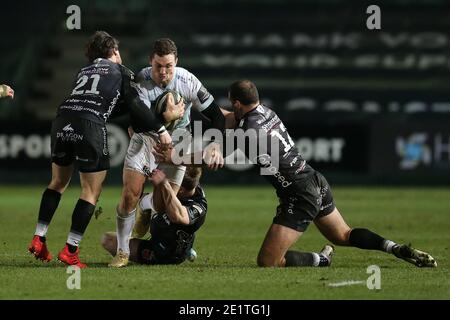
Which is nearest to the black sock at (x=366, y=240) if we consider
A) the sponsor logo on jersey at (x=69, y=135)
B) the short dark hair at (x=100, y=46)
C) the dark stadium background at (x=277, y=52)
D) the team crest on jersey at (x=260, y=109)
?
the team crest on jersey at (x=260, y=109)

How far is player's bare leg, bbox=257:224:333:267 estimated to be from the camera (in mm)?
9516

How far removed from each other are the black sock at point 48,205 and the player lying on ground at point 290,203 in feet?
3.24

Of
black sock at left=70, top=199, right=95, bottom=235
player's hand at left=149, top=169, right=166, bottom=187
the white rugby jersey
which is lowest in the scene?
black sock at left=70, top=199, right=95, bottom=235

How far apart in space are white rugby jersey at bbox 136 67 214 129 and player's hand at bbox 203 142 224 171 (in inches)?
30.2

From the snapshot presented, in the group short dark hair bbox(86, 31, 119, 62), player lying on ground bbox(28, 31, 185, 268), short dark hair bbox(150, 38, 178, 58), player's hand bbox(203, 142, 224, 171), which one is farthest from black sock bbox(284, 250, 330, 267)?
short dark hair bbox(86, 31, 119, 62)

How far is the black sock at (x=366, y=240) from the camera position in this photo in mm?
9617

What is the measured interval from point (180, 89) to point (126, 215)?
1279 mm

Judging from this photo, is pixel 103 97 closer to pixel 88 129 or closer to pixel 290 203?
pixel 88 129

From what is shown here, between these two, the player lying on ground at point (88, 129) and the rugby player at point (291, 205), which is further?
the rugby player at point (291, 205)

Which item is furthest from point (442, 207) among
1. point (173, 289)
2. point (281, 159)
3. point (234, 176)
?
point (173, 289)

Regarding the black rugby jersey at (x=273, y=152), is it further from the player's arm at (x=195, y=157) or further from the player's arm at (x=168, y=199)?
the player's arm at (x=168, y=199)

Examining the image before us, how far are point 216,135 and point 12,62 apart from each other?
1754 cm

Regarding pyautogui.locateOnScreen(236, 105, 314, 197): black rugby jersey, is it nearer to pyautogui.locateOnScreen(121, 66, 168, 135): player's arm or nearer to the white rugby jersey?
the white rugby jersey

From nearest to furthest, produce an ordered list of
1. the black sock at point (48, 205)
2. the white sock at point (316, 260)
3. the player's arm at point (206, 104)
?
1. the black sock at point (48, 205)
2. the white sock at point (316, 260)
3. the player's arm at point (206, 104)
